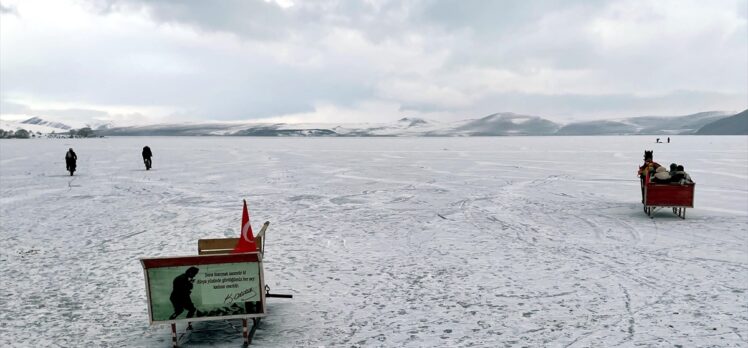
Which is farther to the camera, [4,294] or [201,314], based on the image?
[4,294]

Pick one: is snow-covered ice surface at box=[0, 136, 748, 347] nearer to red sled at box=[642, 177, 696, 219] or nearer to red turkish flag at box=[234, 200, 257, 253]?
red sled at box=[642, 177, 696, 219]

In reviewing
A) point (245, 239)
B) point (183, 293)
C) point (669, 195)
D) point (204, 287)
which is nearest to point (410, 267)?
point (245, 239)

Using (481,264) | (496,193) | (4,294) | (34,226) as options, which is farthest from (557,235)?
(34,226)

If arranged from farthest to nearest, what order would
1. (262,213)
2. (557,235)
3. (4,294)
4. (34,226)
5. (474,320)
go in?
1. (262,213)
2. (34,226)
3. (557,235)
4. (4,294)
5. (474,320)

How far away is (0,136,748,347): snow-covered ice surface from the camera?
5.73 m

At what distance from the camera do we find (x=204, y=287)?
532 cm

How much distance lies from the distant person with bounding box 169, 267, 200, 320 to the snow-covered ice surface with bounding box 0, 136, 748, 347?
1.61 ft

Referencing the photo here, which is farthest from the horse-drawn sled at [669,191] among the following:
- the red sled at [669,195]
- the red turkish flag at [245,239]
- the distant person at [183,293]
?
the distant person at [183,293]

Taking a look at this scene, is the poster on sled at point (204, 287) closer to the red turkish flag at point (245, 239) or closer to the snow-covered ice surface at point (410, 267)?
the snow-covered ice surface at point (410, 267)

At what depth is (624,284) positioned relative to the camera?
728 centimetres

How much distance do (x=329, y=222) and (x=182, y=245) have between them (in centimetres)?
351

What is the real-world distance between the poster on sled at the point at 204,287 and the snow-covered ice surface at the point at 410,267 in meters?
0.42

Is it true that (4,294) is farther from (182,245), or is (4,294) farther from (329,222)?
(329,222)

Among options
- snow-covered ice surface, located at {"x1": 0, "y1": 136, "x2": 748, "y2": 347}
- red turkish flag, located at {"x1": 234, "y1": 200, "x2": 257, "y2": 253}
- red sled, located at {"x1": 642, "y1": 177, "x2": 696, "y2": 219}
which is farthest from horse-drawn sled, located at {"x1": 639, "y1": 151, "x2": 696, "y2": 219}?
red turkish flag, located at {"x1": 234, "y1": 200, "x2": 257, "y2": 253}
